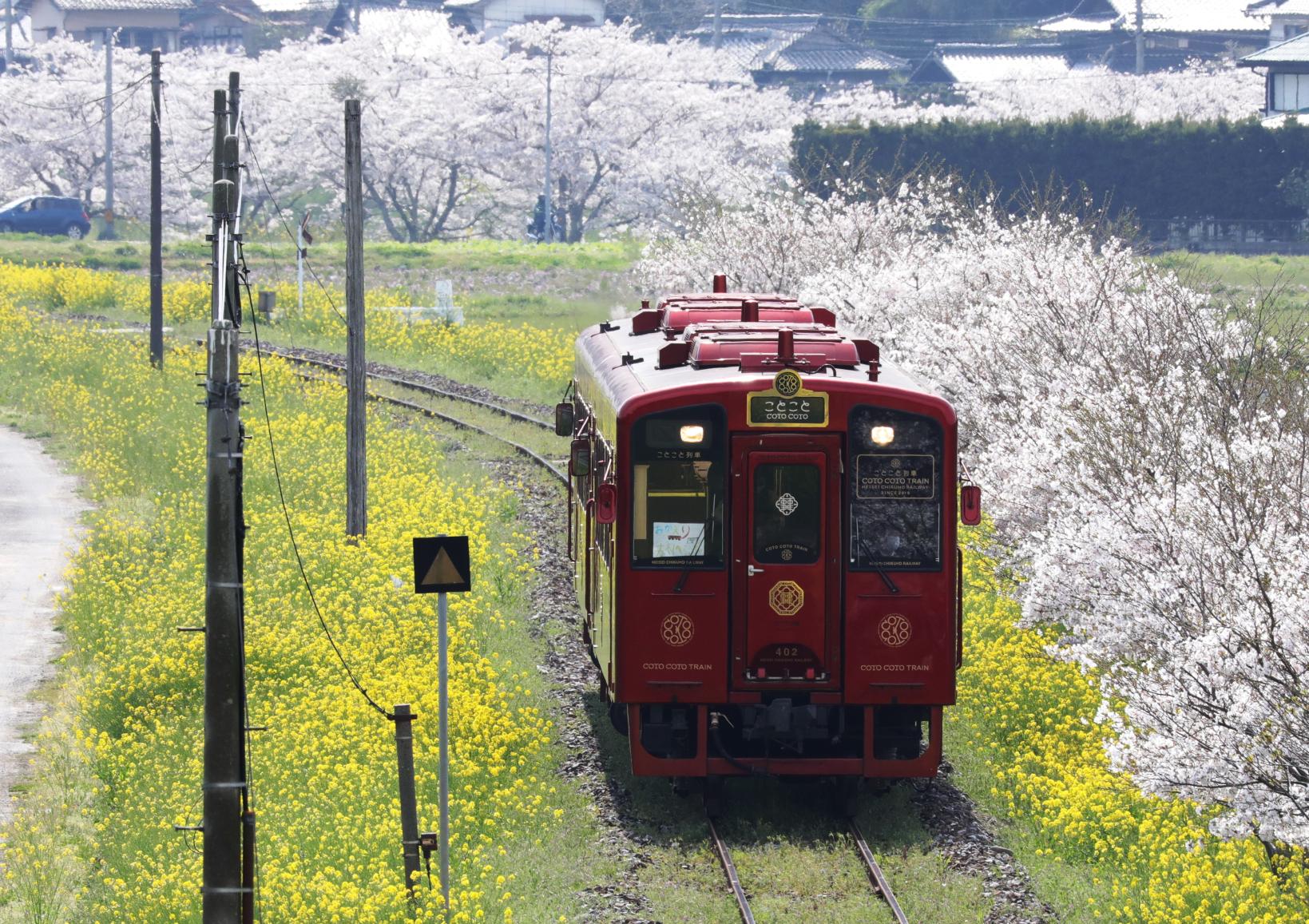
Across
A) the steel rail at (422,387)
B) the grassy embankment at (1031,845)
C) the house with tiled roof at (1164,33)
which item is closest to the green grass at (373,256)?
the steel rail at (422,387)

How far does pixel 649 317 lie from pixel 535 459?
1117 cm

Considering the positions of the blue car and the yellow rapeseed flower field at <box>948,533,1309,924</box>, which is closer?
the yellow rapeseed flower field at <box>948,533,1309,924</box>

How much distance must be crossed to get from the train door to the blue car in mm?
55202

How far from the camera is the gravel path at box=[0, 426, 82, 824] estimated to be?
15.6 meters

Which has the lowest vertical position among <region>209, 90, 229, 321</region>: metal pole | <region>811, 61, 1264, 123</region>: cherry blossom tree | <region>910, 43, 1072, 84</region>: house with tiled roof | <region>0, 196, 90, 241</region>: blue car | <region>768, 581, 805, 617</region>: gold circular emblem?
<region>768, 581, 805, 617</region>: gold circular emblem

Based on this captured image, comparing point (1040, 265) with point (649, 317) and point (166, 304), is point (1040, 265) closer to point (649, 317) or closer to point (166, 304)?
point (649, 317)

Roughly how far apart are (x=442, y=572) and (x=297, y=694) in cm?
464

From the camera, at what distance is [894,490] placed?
11.8m

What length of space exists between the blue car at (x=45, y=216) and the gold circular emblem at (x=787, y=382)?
5528 centimetres

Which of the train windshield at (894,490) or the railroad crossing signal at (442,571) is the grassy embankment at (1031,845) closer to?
the railroad crossing signal at (442,571)

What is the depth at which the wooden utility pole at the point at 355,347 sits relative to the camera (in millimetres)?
19859

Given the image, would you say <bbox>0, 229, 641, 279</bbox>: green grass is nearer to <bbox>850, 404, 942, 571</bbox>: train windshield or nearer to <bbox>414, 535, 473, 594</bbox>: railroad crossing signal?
<bbox>850, 404, 942, 571</bbox>: train windshield

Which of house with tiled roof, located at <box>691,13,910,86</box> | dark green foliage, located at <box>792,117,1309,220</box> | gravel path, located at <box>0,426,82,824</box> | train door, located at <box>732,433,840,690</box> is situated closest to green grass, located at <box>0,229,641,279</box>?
dark green foliage, located at <box>792,117,1309,220</box>

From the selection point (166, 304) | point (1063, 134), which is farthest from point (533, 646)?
point (1063, 134)
